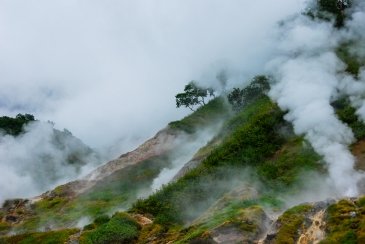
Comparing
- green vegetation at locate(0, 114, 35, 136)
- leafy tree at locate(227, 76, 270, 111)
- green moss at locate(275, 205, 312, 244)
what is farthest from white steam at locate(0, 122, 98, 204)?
green moss at locate(275, 205, 312, 244)

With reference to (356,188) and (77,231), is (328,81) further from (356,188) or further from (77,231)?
(77,231)

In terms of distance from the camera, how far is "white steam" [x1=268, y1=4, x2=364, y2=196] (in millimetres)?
35406

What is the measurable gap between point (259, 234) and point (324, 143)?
12608 millimetres

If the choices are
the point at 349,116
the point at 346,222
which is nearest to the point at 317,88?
the point at 349,116

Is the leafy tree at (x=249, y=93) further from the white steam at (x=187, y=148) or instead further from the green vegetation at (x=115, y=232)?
the green vegetation at (x=115, y=232)

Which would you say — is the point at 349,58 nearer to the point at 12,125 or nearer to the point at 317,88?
the point at 317,88

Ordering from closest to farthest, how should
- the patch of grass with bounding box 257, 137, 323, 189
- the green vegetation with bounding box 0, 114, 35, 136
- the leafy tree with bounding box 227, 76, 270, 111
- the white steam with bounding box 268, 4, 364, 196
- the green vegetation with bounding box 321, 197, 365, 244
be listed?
1. the green vegetation with bounding box 321, 197, 365, 244
2. the white steam with bounding box 268, 4, 364, 196
3. the patch of grass with bounding box 257, 137, 323, 189
4. the leafy tree with bounding box 227, 76, 270, 111
5. the green vegetation with bounding box 0, 114, 35, 136

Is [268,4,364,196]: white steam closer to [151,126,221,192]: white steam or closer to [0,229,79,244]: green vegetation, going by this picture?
[151,126,221,192]: white steam

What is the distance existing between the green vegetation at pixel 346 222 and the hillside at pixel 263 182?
6 centimetres

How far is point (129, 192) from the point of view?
198ft

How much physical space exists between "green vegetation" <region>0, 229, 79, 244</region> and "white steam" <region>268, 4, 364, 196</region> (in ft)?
63.9

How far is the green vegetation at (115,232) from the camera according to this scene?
3559 centimetres

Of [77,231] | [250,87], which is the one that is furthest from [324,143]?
[250,87]

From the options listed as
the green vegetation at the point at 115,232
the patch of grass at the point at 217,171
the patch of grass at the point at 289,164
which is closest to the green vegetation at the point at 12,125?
the patch of grass at the point at 217,171
